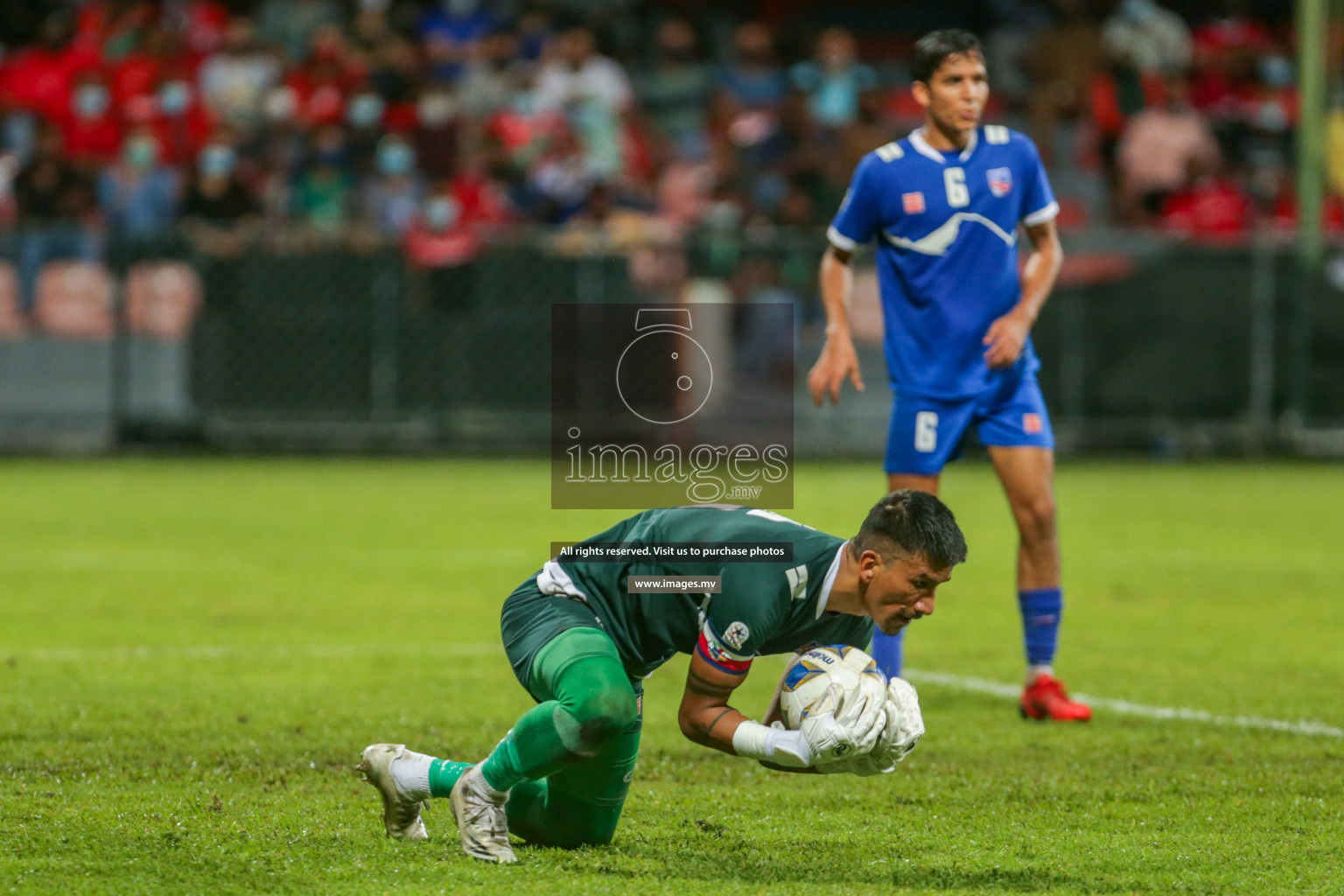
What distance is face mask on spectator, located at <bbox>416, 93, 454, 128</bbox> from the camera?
65.3 feet

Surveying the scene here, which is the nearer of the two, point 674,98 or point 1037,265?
point 1037,265

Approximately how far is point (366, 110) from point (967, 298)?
46.7 ft

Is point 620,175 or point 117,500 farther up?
point 620,175

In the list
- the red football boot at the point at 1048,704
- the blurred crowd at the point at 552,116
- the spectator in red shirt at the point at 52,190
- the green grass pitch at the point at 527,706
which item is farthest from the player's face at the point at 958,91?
the spectator in red shirt at the point at 52,190

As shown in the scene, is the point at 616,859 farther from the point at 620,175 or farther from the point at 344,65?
the point at 344,65

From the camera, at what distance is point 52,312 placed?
1738 cm

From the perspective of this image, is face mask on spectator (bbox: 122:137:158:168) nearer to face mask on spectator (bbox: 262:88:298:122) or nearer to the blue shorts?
face mask on spectator (bbox: 262:88:298:122)

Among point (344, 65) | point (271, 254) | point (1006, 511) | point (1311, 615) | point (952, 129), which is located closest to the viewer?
point (952, 129)

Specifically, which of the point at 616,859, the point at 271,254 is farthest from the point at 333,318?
the point at 616,859

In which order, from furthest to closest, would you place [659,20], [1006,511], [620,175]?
[659,20] → [620,175] → [1006,511]

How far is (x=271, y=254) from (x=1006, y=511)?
7225 mm

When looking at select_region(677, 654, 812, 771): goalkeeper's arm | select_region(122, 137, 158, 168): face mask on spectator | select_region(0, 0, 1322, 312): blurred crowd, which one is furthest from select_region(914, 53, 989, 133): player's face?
select_region(122, 137, 158, 168): face mask on spectator

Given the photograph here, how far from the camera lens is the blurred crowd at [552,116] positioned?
61.6 ft

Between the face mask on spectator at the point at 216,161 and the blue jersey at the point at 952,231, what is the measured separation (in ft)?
42.1
